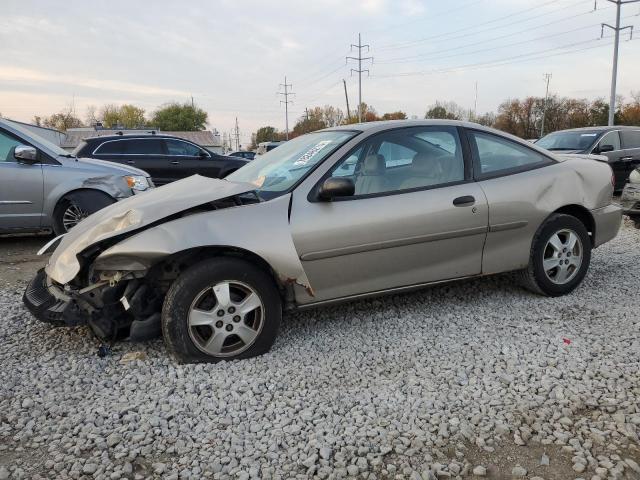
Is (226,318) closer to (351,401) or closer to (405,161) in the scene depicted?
(351,401)

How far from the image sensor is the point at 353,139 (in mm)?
3791

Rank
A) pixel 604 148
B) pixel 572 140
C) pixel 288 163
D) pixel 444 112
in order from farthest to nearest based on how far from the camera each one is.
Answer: pixel 444 112, pixel 572 140, pixel 604 148, pixel 288 163

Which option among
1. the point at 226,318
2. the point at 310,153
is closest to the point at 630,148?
the point at 310,153

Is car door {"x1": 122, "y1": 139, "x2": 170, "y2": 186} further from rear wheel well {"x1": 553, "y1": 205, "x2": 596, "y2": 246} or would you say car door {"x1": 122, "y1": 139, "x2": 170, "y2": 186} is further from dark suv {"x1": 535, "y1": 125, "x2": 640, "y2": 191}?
rear wheel well {"x1": 553, "y1": 205, "x2": 596, "y2": 246}

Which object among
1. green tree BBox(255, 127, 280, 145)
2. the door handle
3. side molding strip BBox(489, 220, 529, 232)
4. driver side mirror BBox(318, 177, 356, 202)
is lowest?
side molding strip BBox(489, 220, 529, 232)

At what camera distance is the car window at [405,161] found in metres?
3.69

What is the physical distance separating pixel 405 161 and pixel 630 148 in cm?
901

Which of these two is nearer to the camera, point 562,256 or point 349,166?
point 349,166

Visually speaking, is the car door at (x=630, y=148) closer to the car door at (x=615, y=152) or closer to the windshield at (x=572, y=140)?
the car door at (x=615, y=152)

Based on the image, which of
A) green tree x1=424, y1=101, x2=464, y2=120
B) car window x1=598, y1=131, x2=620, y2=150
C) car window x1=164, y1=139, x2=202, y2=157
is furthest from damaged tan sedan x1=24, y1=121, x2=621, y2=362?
green tree x1=424, y1=101, x2=464, y2=120

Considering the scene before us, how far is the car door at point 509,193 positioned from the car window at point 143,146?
9.08m

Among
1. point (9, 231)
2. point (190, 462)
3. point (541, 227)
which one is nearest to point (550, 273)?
point (541, 227)

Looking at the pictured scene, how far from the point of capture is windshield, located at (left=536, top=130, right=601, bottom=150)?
33.6 feet

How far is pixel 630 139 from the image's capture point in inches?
421
